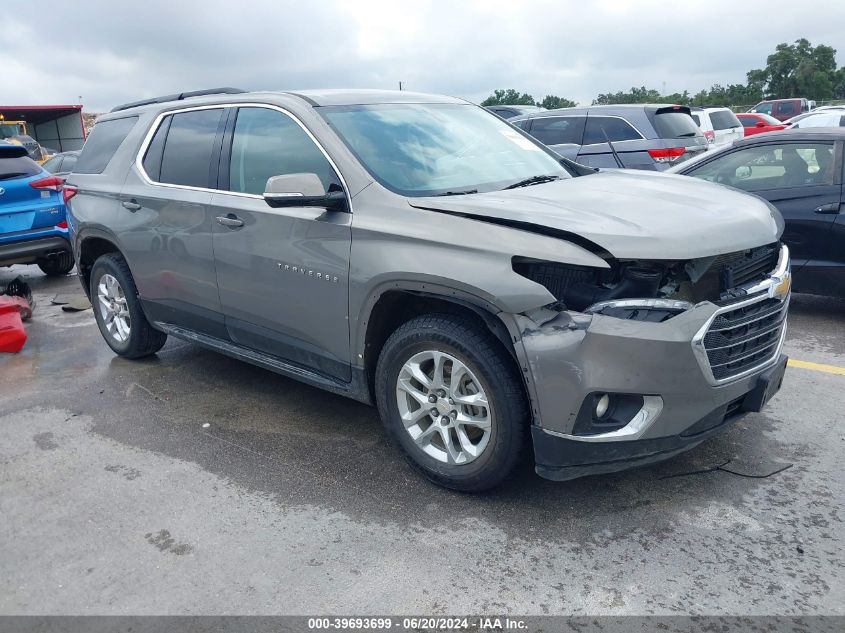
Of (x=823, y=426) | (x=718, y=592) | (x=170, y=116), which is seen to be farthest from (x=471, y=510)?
(x=170, y=116)

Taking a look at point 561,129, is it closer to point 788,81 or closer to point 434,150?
point 434,150

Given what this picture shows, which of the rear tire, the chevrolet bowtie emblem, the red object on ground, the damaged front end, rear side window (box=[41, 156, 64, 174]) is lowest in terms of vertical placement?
the rear tire

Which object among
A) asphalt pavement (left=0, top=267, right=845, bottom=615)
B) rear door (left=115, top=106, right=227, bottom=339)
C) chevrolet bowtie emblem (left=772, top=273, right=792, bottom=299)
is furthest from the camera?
rear door (left=115, top=106, right=227, bottom=339)

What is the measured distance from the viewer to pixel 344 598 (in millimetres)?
2871

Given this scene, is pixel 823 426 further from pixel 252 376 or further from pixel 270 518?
pixel 252 376

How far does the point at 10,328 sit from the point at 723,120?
55.0ft

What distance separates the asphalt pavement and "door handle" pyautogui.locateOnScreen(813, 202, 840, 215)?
1635 millimetres

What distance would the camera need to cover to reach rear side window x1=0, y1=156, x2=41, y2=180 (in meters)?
8.38

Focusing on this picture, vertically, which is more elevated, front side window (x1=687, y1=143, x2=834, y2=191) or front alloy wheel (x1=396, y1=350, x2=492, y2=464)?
front side window (x1=687, y1=143, x2=834, y2=191)

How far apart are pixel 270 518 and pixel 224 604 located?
625 millimetres

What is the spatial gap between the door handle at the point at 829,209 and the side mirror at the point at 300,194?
4091 mm

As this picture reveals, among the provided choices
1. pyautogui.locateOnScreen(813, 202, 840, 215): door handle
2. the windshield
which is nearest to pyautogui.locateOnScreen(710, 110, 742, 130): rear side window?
pyautogui.locateOnScreen(813, 202, 840, 215): door handle

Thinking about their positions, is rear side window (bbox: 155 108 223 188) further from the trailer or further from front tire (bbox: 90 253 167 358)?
the trailer

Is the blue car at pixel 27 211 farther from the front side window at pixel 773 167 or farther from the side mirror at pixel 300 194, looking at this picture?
the front side window at pixel 773 167
